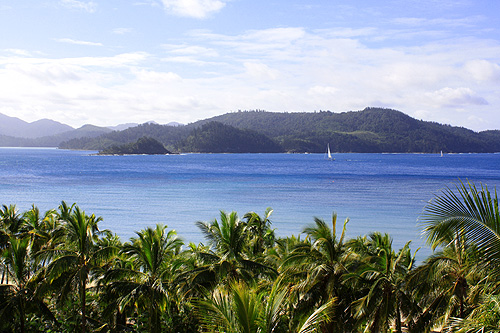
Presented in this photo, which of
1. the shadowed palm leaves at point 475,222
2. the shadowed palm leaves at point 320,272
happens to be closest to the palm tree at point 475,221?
the shadowed palm leaves at point 475,222

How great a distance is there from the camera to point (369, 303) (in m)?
12.8

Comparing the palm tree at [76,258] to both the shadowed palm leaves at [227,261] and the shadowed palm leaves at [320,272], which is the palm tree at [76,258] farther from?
the shadowed palm leaves at [320,272]

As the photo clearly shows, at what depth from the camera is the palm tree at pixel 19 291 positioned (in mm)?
14500

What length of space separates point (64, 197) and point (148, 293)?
5599cm

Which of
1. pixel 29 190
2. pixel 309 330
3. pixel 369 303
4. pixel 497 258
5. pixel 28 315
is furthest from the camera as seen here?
pixel 29 190

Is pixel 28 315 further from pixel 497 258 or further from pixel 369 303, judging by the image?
pixel 497 258

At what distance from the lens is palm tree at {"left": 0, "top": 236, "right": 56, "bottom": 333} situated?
1450cm

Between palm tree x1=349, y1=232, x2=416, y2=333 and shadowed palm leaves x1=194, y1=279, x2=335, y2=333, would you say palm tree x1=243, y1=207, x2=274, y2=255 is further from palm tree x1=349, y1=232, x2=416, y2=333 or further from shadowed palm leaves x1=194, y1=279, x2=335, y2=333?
shadowed palm leaves x1=194, y1=279, x2=335, y2=333

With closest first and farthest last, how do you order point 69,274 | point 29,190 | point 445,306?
1. point 445,306
2. point 69,274
3. point 29,190

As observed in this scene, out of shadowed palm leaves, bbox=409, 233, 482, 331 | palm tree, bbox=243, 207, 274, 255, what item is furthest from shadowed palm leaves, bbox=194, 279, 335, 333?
palm tree, bbox=243, 207, 274, 255

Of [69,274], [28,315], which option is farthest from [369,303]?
[28,315]

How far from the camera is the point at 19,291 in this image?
14766 mm

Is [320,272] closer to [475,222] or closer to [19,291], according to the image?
[475,222]

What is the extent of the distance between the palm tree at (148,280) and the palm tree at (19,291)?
2698 millimetres
